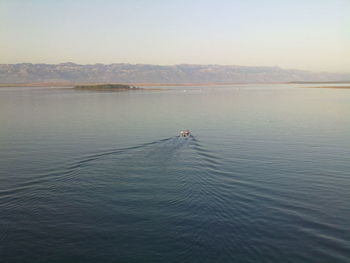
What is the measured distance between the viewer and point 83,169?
1980 cm

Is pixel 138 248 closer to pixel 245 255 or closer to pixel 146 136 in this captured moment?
pixel 245 255

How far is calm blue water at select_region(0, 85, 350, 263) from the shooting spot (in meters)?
10.9

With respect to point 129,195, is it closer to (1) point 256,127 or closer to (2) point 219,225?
(2) point 219,225

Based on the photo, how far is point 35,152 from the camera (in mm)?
24281

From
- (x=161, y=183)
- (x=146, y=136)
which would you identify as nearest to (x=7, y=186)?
(x=161, y=183)

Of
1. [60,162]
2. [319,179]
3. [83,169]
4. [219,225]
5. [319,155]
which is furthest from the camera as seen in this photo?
[319,155]

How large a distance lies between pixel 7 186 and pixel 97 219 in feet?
21.0

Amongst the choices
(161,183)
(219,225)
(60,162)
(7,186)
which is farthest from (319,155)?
(7,186)

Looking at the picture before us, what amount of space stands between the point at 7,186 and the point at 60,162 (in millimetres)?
4880

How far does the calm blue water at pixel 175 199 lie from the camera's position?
35.6ft

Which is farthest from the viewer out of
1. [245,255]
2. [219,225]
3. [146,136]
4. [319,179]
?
[146,136]

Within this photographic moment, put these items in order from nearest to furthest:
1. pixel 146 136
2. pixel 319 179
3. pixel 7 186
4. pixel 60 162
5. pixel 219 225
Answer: pixel 219 225 → pixel 7 186 → pixel 319 179 → pixel 60 162 → pixel 146 136

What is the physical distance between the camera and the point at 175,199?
15.1 metres

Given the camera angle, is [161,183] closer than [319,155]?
Yes
